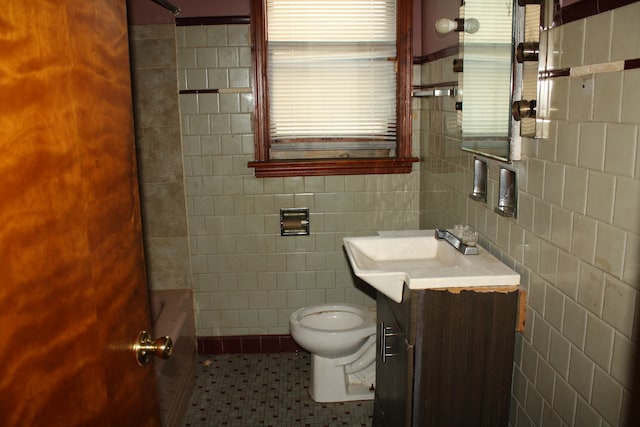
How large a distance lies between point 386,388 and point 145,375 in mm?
1379

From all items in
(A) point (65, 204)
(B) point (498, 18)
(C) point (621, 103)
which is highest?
(B) point (498, 18)

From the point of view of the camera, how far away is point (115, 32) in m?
1.19

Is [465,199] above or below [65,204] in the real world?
below

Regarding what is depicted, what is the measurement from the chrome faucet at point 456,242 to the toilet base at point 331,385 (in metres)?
1.11

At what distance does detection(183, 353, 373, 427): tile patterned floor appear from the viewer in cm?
303

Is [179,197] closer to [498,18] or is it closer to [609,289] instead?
[498,18]

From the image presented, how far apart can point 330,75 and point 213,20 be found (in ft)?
2.64

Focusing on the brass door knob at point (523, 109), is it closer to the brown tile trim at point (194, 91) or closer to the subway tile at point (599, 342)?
the subway tile at point (599, 342)

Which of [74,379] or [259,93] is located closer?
[74,379]

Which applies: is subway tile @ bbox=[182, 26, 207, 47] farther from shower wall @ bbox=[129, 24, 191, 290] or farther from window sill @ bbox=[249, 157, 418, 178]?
window sill @ bbox=[249, 157, 418, 178]

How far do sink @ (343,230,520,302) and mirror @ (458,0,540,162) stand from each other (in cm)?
43

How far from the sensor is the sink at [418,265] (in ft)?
6.49

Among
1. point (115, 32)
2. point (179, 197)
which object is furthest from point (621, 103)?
point (179, 197)

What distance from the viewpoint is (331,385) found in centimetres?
319
